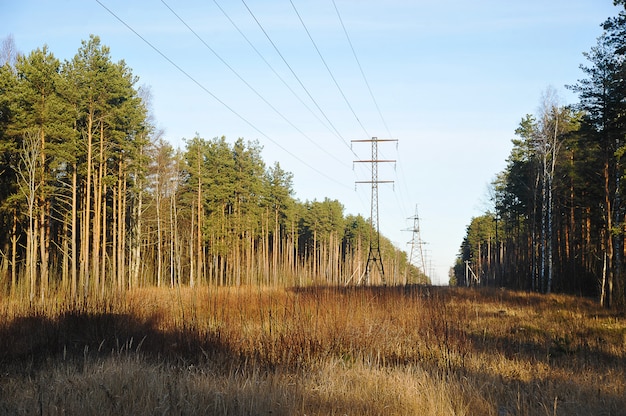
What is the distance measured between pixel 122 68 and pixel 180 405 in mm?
31430

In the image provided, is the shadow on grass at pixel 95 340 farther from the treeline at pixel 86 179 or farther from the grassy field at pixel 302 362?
the treeline at pixel 86 179

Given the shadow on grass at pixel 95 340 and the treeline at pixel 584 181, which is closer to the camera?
the shadow on grass at pixel 95 340

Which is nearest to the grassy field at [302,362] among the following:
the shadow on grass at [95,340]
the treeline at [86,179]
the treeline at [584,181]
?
the shadow on grass at [95,340]

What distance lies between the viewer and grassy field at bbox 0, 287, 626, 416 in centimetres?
611

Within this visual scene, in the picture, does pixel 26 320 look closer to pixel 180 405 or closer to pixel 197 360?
pixel 197 360

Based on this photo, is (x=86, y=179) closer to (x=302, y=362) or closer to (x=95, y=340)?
(x=95, y=340)

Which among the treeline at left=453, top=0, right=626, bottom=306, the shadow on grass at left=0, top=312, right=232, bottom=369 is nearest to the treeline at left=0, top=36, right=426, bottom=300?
the shadow on grass at left=0, top=312, right=232, bottom=369

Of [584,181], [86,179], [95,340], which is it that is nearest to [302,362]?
[95,340]

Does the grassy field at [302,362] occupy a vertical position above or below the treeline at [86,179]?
below

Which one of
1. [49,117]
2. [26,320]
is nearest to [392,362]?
[26,320]

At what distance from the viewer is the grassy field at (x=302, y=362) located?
6.11 metres

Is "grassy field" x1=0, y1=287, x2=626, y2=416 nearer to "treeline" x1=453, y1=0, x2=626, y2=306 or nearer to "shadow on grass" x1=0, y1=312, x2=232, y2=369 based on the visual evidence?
"shadow on grass" x1=0, y1=312, x2=232, y2=369

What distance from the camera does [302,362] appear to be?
896cm

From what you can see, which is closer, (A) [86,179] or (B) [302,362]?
(B) [302,362]
